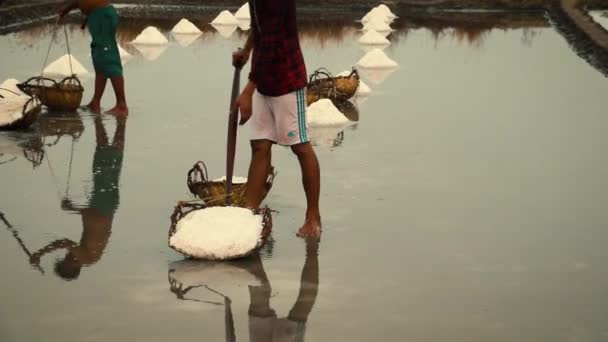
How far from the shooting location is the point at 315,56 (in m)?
12.9

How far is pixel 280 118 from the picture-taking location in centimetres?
535

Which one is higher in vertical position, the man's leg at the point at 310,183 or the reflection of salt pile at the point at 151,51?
the man's leg at the point at 310,183

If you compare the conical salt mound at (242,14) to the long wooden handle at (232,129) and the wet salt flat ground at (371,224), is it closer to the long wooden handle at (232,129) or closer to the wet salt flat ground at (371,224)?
the wet salt flat ground at (371,224)

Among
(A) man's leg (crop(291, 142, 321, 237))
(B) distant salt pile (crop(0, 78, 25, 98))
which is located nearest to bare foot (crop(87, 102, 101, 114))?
(B) distant salt pile (crop(0, 78, 25, 98))

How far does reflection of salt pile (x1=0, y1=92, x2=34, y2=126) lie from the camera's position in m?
7.85

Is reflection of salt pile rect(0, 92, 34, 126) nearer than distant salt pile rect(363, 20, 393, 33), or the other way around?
reflection of salt pile rect(0, 92, 34, 126)

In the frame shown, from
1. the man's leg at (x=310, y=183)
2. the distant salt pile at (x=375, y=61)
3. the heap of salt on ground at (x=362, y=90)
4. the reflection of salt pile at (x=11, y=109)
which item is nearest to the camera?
the man's leg at (x=310, y=183)

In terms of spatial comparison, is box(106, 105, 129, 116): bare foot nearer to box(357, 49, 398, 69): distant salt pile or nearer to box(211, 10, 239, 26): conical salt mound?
box(357, 49, 398, 69): distant salt pile

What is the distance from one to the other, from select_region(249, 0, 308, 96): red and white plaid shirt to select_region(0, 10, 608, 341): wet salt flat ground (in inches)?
28.8

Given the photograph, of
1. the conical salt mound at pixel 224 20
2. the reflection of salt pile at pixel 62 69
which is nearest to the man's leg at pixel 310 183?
the reflection of salt pile at pixel 62 69

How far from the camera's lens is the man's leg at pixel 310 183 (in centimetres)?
543

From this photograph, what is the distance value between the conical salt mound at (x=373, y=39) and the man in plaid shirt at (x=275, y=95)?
30.6 ft

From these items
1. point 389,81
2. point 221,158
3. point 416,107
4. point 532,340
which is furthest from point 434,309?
point 389,81

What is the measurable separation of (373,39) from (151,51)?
305 cm
